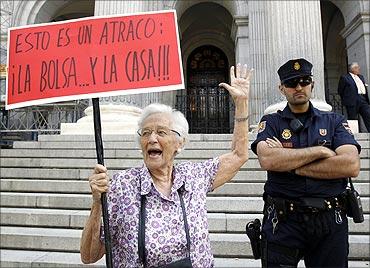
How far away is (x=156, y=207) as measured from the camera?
182 cm

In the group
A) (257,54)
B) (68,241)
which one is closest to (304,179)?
(68,241)

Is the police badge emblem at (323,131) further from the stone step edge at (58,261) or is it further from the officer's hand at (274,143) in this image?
the stone step edge at (58,261)

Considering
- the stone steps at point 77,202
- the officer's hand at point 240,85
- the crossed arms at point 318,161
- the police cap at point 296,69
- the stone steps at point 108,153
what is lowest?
the stone steps at point 77,202

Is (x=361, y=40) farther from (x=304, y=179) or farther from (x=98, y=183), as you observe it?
(x=98, y=183)

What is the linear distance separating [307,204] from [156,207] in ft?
3.24

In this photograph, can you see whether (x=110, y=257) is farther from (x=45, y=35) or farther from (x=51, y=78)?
(x=45, y=35)

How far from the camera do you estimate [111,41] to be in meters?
2.12

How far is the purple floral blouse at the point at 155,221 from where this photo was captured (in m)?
1.75

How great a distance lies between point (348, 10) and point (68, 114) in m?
10.4

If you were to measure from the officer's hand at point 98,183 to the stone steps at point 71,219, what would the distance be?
3063 mm

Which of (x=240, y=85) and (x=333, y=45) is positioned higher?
(x=333, y=45)

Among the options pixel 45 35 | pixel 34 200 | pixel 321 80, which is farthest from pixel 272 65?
pixel 45 35

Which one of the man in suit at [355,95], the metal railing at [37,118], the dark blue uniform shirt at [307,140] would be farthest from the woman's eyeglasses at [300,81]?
the metal railing at [37,118]

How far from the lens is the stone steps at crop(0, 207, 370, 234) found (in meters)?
4.59
